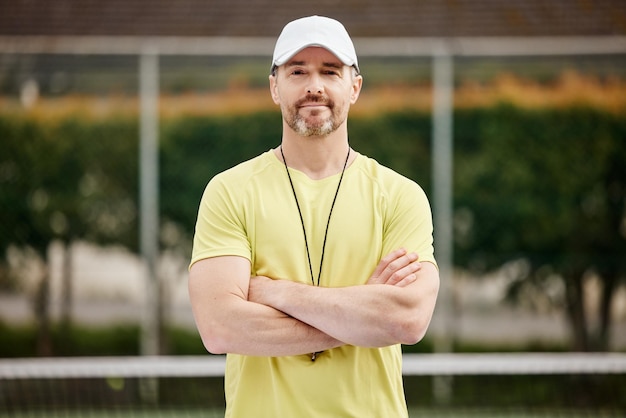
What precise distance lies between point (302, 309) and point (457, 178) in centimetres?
642

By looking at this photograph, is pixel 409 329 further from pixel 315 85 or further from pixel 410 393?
pixel 410 393

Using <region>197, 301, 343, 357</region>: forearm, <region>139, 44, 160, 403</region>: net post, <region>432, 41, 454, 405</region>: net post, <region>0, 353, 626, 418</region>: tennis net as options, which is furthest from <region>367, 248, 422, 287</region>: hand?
<region>139, 44, 160, 403</region>: net post

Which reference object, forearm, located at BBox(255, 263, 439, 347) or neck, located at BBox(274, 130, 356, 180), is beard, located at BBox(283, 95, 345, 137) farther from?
forearm, located at BBox(255, 263, 439, 347)

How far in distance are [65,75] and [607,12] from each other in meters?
4.92

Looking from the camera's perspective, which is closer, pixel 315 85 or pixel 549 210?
pixel 315 85

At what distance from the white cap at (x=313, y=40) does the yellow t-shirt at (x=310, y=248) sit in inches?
12.1

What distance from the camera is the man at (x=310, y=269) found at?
2930 millimetres

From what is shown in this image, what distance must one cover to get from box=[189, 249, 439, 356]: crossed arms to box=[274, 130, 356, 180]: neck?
0.97ft

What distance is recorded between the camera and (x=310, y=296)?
9.62 feet

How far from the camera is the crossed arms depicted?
292cm

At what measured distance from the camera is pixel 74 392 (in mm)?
8375

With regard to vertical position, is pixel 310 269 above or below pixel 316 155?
below

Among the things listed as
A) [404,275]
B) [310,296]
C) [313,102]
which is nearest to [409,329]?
[404,275]

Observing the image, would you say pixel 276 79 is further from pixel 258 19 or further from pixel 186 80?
pixel 258 19
